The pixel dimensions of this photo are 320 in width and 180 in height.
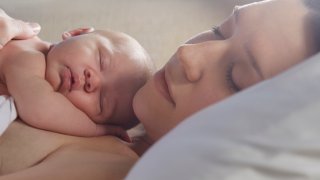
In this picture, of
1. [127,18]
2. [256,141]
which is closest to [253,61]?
[256,141]

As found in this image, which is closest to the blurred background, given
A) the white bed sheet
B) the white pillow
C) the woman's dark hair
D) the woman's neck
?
the woman's neck

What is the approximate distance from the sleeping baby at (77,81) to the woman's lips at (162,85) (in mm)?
139

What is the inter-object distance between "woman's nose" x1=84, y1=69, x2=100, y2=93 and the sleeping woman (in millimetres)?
99

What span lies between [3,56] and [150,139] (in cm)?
32

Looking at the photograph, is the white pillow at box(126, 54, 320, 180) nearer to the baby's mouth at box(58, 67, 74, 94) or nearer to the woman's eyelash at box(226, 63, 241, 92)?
the woman's eyelash at box(226, 63, 241, 92)

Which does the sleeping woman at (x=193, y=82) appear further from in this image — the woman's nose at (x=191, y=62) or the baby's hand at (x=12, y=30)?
the baby's hand at (x=12, y=30)

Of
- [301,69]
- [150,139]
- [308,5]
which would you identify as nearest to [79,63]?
[150,139]

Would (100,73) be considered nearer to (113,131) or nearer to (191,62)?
(113,131)

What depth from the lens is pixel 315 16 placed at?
696 mm

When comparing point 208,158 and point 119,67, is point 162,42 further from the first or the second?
point 208,158

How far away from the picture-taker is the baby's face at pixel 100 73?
3.03 ft

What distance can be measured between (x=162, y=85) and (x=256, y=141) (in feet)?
1.34

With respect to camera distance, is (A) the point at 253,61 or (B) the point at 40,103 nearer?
(A) the point at 253,61

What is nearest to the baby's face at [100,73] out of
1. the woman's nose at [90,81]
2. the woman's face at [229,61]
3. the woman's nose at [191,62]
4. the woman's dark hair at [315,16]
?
the woman's nose at [90,81]
